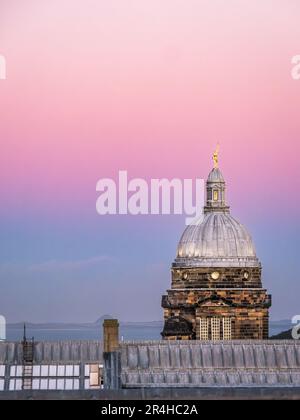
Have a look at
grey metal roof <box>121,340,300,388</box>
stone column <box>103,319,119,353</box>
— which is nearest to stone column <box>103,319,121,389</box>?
stone column <box>103,319,119,353</box>

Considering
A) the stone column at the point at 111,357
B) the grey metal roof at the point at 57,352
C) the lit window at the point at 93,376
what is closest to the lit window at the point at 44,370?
the grey metal roof at the point at 57,352

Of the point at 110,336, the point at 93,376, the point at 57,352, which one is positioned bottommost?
the point at 93,376

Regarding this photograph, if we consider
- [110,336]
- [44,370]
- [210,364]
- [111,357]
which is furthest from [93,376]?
[210,364]

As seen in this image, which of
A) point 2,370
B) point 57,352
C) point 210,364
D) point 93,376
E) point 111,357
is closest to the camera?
point 93,376

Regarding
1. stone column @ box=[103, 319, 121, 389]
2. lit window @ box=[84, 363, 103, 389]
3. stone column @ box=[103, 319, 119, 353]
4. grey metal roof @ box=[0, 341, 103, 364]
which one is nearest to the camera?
stone column @ box=[103, 319, 121, 389]

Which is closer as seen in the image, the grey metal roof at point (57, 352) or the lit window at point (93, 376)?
the lit window at point (93, 376)

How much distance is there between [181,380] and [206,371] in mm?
1397

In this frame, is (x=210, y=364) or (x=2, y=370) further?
(x=210, y=364)

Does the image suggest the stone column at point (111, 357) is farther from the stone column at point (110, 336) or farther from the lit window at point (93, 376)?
the lit window at point (93, 376)

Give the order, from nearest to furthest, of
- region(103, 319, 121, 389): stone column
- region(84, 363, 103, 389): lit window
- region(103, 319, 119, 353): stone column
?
1. region(103, 319, 121, 389): stone column
2. region(84, 363, 103, 389): lit window
3. region(103, 319, 119, 353): stone column

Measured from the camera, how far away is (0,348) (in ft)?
545

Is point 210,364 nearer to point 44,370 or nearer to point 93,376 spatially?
point 93,376

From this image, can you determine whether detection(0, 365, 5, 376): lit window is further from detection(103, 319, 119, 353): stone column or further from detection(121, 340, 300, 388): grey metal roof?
detection(121, 340, 300, 388): grey metal roof
